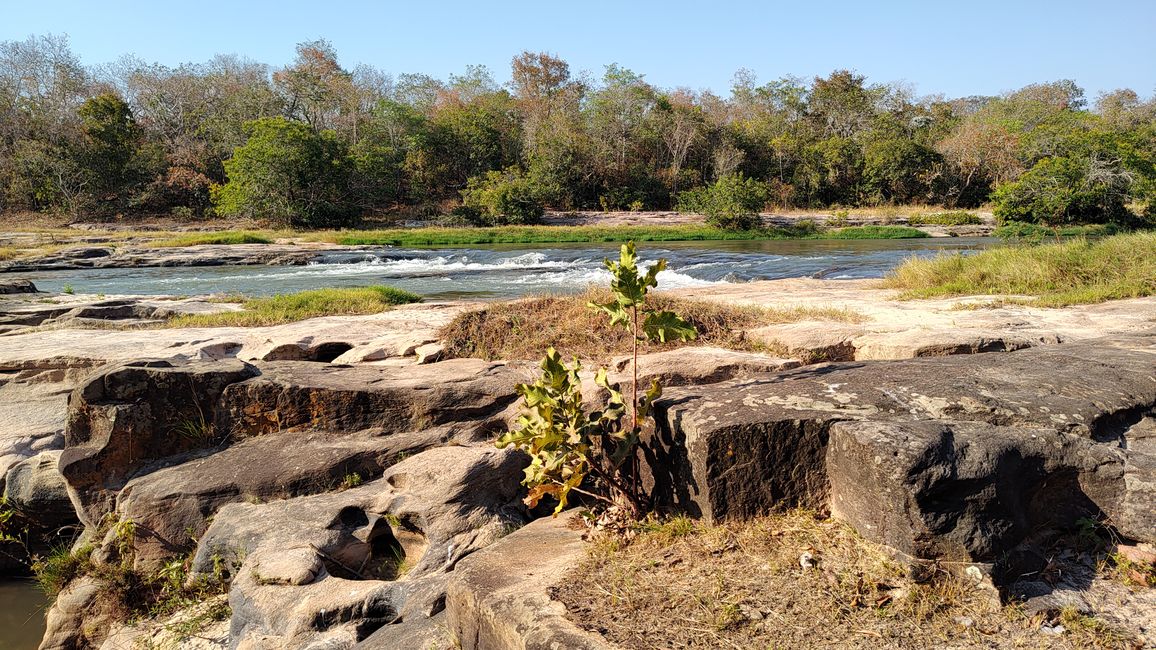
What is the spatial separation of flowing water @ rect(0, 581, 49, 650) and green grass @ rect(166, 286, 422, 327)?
4.55 metres

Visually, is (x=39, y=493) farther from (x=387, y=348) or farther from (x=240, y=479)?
(x=387, y=348)

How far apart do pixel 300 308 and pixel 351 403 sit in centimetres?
576

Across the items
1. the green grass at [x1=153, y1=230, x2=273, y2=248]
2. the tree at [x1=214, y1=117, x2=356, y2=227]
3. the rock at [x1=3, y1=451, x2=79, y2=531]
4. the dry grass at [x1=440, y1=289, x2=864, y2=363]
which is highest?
the tree at [x1=214, y1=117, x2=356, y2=227]

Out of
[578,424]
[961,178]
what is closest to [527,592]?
[578,424]

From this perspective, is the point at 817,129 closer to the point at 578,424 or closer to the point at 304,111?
the point at 304,111

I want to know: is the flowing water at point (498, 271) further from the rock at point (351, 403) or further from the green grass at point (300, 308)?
the rock at point (351, 403)

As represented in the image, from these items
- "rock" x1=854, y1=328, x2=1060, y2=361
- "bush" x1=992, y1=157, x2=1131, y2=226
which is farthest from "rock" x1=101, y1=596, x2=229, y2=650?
"bush" x1=992, y1=157, x2=1131, y2=226

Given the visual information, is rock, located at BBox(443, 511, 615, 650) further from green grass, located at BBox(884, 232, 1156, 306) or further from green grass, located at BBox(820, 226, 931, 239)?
green grass, located at BBox(820, 226, 931, 239)

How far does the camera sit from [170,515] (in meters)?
4.83

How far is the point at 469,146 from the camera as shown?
50.8 metres

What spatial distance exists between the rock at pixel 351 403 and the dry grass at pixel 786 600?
2419 millimetres

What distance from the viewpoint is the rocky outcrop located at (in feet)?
9.39

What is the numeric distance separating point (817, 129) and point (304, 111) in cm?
3848

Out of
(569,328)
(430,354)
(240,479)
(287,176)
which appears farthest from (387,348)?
(287,176)
